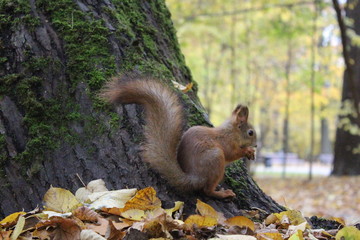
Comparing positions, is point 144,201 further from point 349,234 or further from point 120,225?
point 349,234

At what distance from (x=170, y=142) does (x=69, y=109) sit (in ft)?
1.70

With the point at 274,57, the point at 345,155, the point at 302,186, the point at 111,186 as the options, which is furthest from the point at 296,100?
the point at 111,186

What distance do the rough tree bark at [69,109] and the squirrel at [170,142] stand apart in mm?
61

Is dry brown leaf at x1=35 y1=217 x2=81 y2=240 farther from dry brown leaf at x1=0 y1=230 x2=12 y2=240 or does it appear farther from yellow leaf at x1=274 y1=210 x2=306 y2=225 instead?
yellow leaf at x1=274 y1=210 x2=306 y2=225

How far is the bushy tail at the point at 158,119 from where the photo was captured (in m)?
2.03

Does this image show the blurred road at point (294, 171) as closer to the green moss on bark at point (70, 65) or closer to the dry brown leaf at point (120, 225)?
the green moss on bark at point (70, 65)

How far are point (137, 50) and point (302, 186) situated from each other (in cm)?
857

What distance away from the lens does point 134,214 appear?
A: 5.77ft

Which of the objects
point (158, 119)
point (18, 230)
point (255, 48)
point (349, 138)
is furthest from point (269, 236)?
point (255, 48)

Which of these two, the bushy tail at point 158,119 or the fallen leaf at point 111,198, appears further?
the bushy tail at point 158,119

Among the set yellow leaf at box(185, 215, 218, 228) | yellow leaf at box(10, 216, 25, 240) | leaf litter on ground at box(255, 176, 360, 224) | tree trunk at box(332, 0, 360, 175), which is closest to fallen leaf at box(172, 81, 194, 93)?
yellow leaf at box(185, 215, 218, 228)

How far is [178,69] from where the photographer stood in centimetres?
288

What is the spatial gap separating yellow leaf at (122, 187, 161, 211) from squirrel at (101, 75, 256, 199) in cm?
23

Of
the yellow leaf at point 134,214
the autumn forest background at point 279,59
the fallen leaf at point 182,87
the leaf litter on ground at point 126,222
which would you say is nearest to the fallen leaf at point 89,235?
the leaf litter on ground at point 126,222
